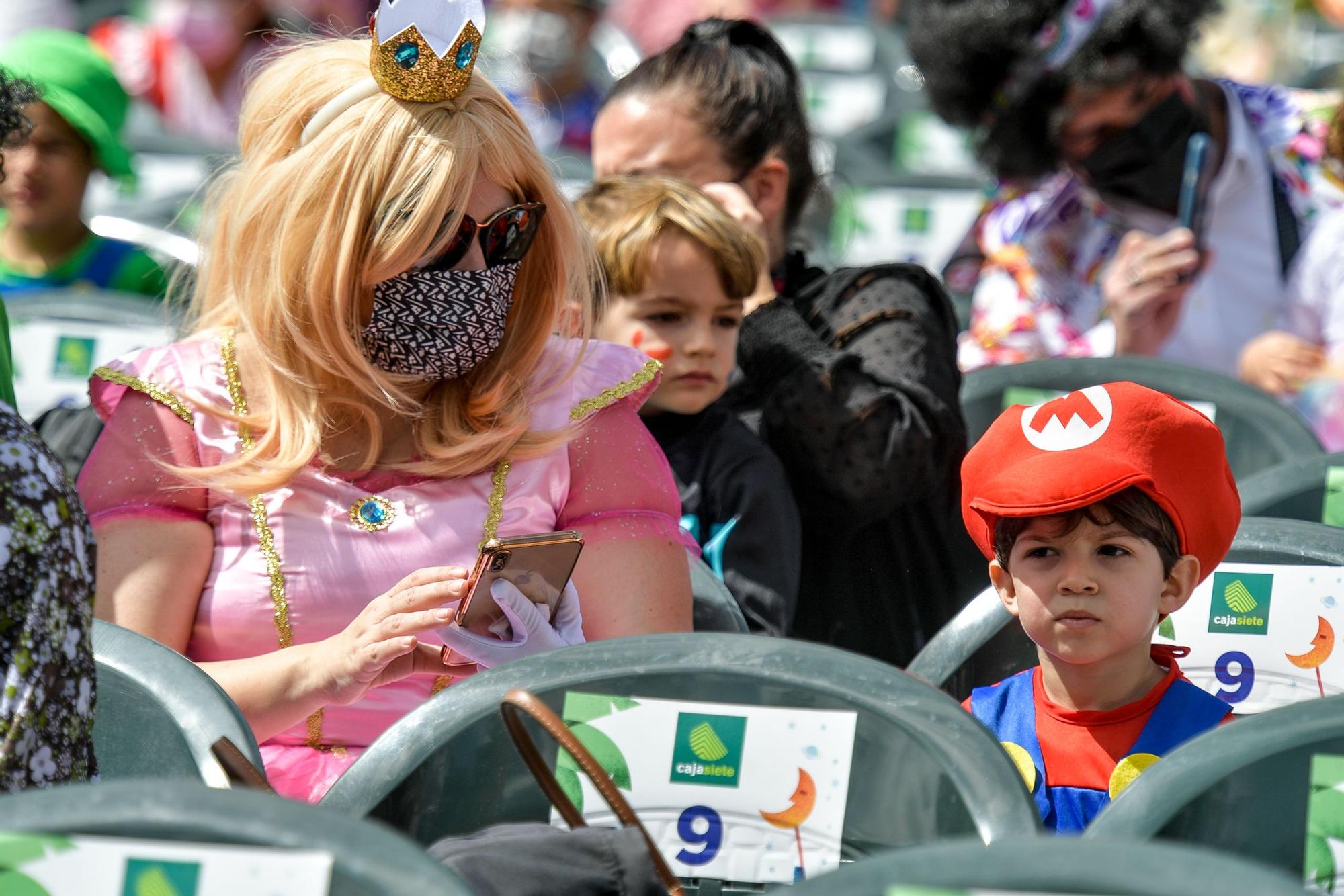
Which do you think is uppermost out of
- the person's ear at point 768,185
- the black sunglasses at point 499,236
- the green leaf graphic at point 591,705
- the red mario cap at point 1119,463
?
the person's ear at point 768,185

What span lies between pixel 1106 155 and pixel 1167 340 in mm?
410

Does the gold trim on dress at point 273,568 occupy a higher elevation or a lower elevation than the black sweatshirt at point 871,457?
lower

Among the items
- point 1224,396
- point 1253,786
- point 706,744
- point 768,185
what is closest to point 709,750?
point 706,744

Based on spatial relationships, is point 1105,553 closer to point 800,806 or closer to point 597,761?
point 800,806

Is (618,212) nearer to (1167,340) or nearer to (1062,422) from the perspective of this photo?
(1062,422)

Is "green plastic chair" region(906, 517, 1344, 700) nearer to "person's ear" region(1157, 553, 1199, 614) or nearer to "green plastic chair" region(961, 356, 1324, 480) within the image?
"person's ear" region(1157, 553, 1199, 614)

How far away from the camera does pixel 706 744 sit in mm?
1550

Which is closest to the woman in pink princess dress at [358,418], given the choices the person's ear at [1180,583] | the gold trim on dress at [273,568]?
the gold trim on dress at [273,568]

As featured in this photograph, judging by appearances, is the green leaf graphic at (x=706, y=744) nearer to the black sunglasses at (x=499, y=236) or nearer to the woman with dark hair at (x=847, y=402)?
the black sunglasses at (x=499, y=236)

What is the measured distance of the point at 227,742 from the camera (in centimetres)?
155

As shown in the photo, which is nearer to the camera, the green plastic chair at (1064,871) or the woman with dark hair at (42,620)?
the green plastic chair at (1064,871)

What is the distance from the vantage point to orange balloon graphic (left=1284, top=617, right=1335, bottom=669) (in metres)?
1.88

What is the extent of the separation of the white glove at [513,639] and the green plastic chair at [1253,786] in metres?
0.60

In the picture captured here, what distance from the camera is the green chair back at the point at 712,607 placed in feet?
A: 7.04
